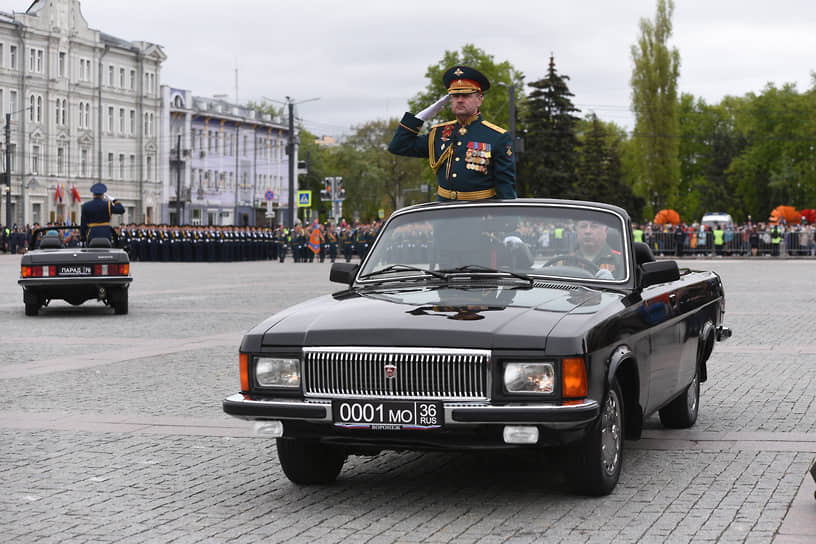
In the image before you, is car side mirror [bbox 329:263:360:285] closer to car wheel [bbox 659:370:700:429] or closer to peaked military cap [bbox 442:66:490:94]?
peaked military cap [bbox 442:66:490:94]

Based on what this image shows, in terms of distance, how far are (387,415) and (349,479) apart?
1.18m

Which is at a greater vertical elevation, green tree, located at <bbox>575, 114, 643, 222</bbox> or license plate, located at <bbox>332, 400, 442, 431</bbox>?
green tree, located at <bbox>575, 114, 643, 222</bbox>

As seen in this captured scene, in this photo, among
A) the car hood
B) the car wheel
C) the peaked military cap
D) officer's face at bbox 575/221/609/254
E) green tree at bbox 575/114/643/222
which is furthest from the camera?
green tree at bbox 575/114/643/222

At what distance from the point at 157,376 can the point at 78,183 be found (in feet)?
265

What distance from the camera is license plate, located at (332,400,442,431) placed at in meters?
5.73

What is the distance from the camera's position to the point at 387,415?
19.0 ft

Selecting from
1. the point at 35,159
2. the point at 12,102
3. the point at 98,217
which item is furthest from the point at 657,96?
the point at 98,217

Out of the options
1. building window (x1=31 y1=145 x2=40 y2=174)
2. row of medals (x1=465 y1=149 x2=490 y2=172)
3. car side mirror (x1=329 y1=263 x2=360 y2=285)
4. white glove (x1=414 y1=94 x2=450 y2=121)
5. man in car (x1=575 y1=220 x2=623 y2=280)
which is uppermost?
building window (x1=31 y1=145 x2=40 y2=174)

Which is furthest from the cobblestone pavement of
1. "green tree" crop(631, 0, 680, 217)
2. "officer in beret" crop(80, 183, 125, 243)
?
"green tree" crop(631, 0, 680, 217)

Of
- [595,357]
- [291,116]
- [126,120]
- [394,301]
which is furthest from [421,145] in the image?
[126,120]

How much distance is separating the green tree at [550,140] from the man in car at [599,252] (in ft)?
254

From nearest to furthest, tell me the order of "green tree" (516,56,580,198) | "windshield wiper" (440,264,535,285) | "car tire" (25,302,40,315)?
1. "windshield wiper" (440,264,535,285)
2. "car tire" (25,302,40,315)
3. "green tree" (516,56,580,198)

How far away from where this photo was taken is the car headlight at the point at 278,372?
19.9ft

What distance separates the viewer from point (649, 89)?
336 ft
